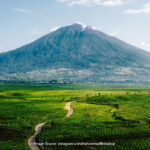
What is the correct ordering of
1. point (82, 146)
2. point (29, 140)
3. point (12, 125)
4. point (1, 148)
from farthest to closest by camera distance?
point (12, 125), point (29, 140), point (82, 146), point (1, 148)

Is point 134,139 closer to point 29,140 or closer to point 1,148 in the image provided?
point 29,140

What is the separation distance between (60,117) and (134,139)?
30.5 meters

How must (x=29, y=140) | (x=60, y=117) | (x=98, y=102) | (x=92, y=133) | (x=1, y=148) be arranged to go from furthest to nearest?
(x=98, y=102)
(x=60, y=117)
(x=92, y=133)
(x=29, y=140)
(x=1, y=148)

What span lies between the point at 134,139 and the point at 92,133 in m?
10.3

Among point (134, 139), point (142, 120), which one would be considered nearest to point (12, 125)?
point (134, 139)

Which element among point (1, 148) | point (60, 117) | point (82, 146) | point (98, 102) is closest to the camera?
A: point (1, 148)

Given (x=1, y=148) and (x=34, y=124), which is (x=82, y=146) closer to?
(x=1, y=148)

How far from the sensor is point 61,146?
147 ft

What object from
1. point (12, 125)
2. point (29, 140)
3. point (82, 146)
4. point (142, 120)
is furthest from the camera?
point (142, 120)

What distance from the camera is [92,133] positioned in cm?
5228

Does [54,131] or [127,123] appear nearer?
[54,131]

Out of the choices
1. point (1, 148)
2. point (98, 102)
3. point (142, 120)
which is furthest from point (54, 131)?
point (98, 102)

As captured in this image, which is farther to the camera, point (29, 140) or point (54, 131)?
point (54, 131)

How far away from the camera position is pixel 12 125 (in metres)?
59.5
